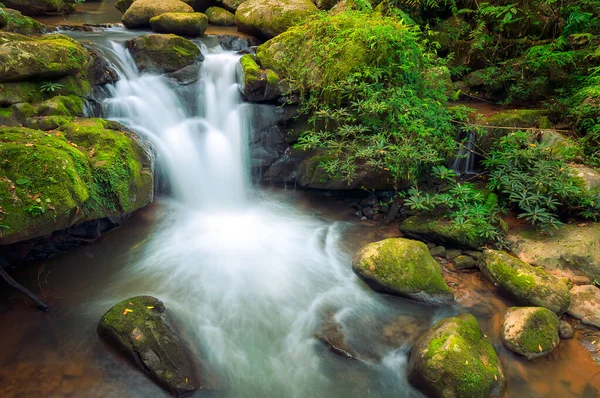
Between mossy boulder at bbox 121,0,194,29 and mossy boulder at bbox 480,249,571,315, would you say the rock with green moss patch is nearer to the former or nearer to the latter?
mossy boulder at bbox 121,0,194,29

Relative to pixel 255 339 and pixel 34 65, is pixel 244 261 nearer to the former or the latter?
pixel 255 339

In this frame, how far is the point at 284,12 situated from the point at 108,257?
6.83 meters

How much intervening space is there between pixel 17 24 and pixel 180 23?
3.32m

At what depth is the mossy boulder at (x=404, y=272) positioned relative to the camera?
4734 mm

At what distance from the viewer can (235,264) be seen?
5320 mm

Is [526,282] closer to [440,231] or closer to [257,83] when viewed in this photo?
[440,231]

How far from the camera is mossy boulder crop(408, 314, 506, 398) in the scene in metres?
3.43

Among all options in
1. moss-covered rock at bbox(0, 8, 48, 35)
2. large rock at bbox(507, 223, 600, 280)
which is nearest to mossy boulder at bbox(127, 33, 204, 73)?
moss-covered rock at bbox(0, 8, 48, 35)

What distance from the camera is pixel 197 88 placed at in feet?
24.4

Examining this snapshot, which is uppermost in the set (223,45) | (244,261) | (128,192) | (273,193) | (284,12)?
(284,12)

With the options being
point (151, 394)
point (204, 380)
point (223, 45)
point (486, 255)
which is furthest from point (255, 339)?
point (223, 45)

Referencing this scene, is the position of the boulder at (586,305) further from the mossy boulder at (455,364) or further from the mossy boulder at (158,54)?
the mossy boulder at (158,54)

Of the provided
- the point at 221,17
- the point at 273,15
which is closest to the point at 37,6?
the point at 221,17

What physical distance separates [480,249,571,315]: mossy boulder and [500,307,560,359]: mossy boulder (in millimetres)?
266
